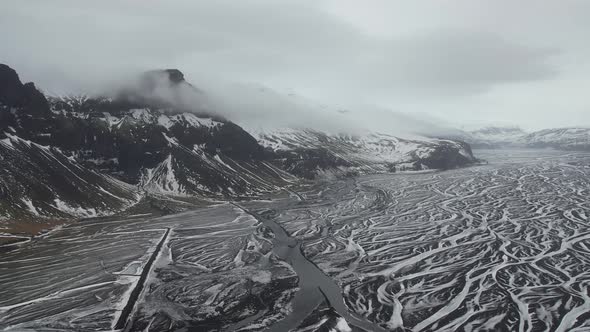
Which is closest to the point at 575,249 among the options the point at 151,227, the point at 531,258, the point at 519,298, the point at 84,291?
the point at 531,258

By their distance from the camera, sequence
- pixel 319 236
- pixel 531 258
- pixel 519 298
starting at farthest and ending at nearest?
pixel 319 236, pixel 531 258, pixel 519 298

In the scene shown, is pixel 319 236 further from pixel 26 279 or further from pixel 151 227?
pixel 26 279

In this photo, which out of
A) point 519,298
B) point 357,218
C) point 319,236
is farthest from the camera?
point 357,218

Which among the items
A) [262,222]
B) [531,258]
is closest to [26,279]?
[262,222]

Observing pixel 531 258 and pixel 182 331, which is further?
pixel 531 258

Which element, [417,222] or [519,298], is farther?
[417,222]

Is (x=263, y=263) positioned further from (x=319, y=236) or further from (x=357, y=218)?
(x=357, y=218)
